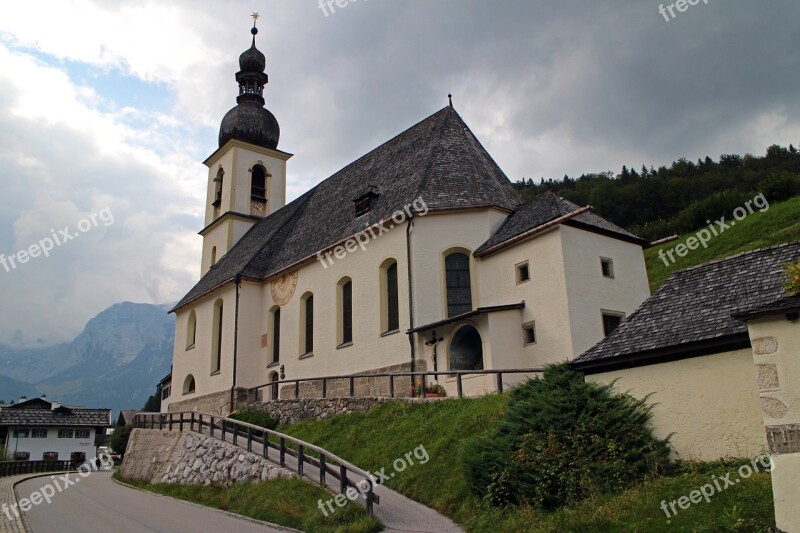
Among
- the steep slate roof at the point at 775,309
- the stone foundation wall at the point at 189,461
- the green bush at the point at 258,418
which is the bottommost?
the stone foundation wall at the point at 189,461

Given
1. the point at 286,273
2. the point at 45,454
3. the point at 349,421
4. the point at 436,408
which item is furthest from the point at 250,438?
the point at 45,454

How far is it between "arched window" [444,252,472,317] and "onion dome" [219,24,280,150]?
22132 mm

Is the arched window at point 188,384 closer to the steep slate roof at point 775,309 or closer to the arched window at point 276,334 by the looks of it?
the arched window at point 276,334

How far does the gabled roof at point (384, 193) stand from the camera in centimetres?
2514

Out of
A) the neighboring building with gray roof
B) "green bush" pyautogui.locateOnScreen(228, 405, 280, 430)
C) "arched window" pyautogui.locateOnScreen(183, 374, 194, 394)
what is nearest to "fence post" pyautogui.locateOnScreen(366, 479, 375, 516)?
"green bush" pyautogui.locateOnScreen(228, 405, 280, 430)

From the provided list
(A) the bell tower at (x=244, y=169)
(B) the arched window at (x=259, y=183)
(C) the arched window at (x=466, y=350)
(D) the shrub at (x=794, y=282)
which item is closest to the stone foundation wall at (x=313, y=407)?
(C) the arched window at (x=466, y=350)

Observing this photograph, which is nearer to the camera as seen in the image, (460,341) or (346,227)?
(460,341)

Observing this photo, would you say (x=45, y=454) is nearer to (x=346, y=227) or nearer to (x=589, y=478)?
(x=346, y=227)

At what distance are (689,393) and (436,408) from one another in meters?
7.63

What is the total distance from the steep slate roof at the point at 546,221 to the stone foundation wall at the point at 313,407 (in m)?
6.77

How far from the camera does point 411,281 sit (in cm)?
2348

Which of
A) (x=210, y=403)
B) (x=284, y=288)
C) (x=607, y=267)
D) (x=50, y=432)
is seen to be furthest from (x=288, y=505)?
(x=50, y=432)

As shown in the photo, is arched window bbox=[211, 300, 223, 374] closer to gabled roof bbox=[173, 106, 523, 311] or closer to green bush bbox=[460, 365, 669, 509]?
gabled roof bbox=[173, 106, 523, 311]

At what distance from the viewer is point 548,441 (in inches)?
442
